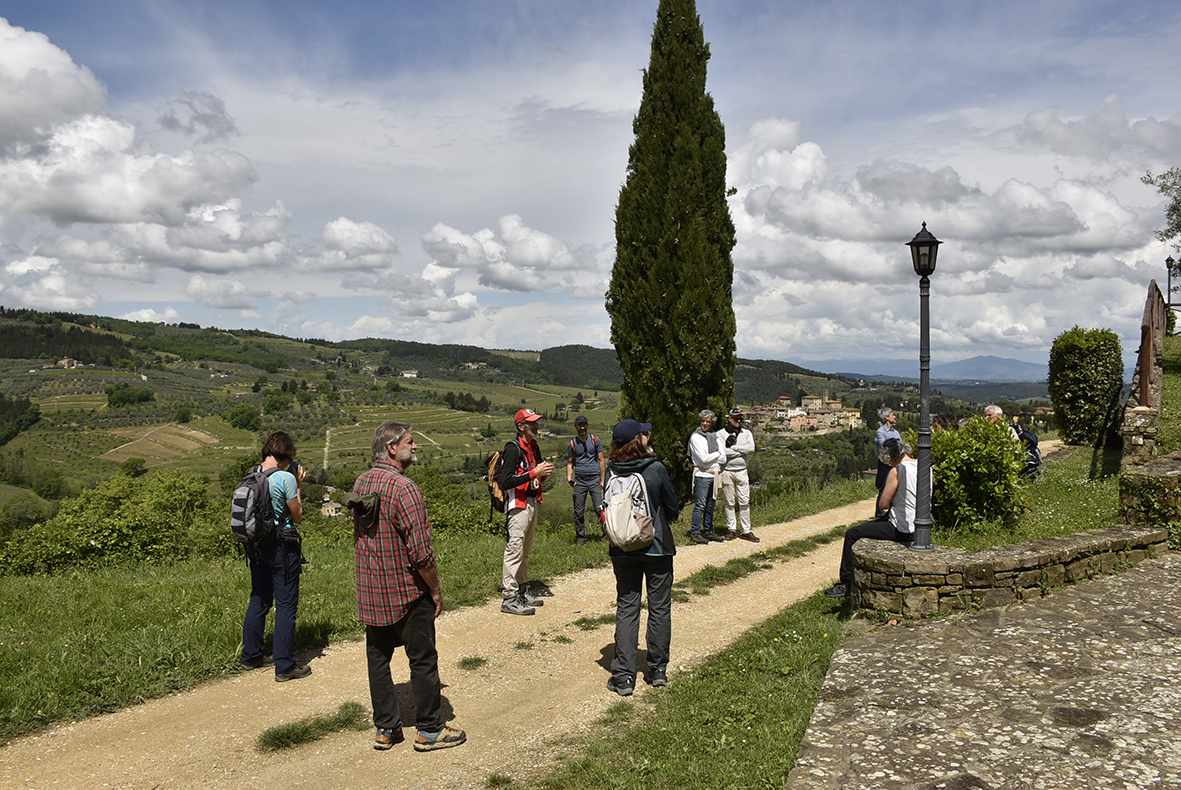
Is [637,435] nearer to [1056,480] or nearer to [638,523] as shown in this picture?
[638,523]

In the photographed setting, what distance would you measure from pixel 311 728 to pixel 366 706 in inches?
19.3

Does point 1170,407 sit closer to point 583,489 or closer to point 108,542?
point 583,489

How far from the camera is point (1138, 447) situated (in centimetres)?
1083

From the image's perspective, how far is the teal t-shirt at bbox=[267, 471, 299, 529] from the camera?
5.54m

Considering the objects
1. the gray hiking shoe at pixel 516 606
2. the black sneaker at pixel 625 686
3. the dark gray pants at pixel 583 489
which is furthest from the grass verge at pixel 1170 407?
the gray hiking shoe at pixel 516 606

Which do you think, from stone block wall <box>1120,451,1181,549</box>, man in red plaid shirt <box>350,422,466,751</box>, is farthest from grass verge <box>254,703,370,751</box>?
stone block wall <box>1120,451,1181,549</box>

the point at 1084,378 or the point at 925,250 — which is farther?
the point at 1084,378

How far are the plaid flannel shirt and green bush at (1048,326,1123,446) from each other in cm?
1743

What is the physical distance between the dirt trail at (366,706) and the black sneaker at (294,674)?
0.06 metres

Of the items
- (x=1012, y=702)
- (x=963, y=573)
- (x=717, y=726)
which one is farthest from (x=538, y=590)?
(x=1012, y=702)

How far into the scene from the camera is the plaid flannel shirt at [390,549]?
4465 mm

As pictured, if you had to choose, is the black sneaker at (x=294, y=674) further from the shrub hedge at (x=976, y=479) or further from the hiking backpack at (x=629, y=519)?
the shrub hedge at (x=976, y=479)

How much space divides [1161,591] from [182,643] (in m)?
8.87

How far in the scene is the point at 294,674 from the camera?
5.71 meters
